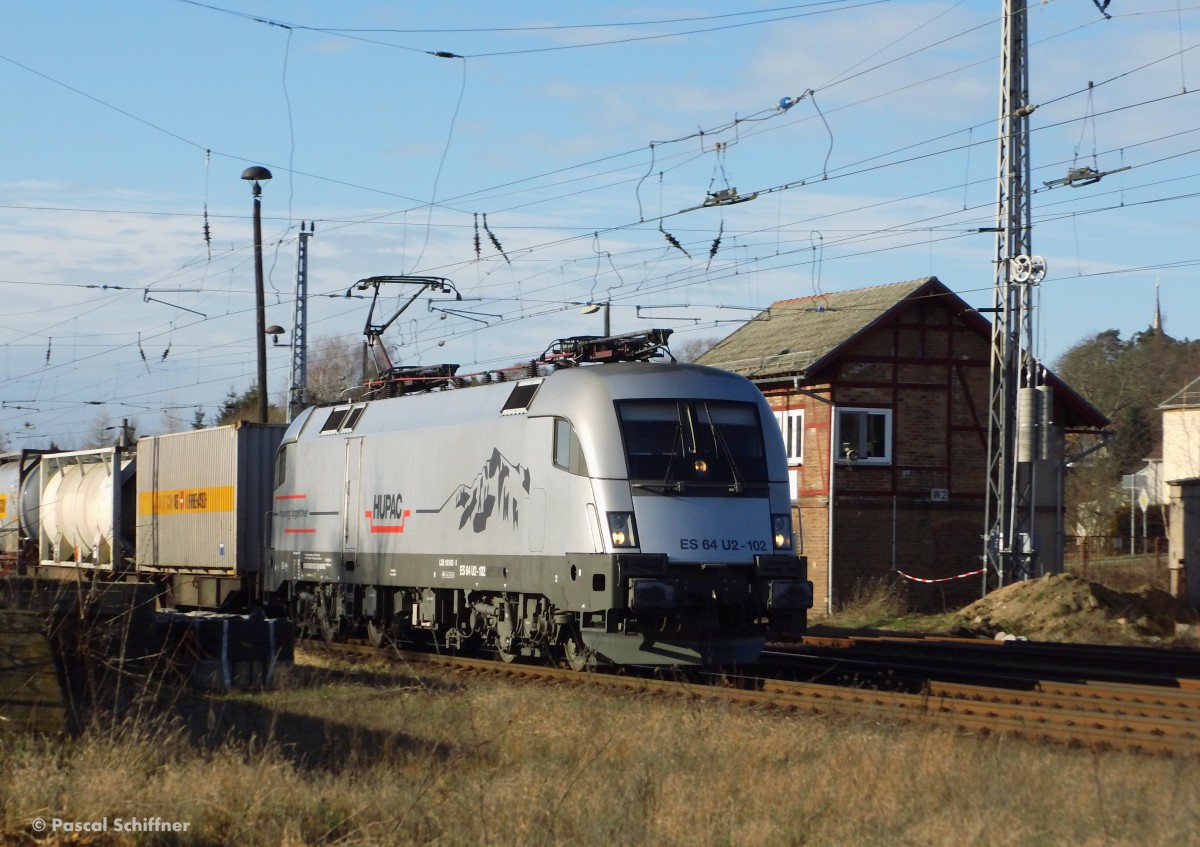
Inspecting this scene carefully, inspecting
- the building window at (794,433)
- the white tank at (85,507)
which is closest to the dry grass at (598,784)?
the white tank at (85,507)

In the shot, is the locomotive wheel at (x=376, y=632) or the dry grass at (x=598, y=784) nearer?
the dry grass at (x=598, y=784)

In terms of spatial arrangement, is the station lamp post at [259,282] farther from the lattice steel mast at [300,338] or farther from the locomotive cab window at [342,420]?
the locomotive cab window at [342,420]

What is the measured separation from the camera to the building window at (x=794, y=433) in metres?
33.6

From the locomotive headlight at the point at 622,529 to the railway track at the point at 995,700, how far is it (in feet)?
4.97

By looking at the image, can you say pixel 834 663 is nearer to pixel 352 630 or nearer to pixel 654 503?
pixel 654 503

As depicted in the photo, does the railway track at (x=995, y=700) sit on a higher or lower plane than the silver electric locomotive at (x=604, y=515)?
lower

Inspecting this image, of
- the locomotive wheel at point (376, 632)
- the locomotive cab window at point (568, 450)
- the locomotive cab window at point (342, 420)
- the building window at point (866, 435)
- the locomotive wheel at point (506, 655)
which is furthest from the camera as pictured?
the building window at point (866, 435)

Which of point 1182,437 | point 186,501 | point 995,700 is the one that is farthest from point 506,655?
point 1182,437

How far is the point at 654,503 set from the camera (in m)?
15.0

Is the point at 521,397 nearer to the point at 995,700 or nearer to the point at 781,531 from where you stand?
the point at 781,531

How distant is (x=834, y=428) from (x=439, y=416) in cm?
1589

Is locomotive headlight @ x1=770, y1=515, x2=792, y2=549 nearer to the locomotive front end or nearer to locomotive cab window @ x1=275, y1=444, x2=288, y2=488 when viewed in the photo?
the locomotive front end

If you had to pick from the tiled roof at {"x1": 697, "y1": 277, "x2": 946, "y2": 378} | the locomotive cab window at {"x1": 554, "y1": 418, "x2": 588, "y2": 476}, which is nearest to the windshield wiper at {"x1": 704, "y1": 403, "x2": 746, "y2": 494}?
the locomotive cab window at {"x1": 554, "y1": 418, "x2": 588, "y2": 476}

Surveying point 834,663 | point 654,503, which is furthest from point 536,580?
point 834,663
